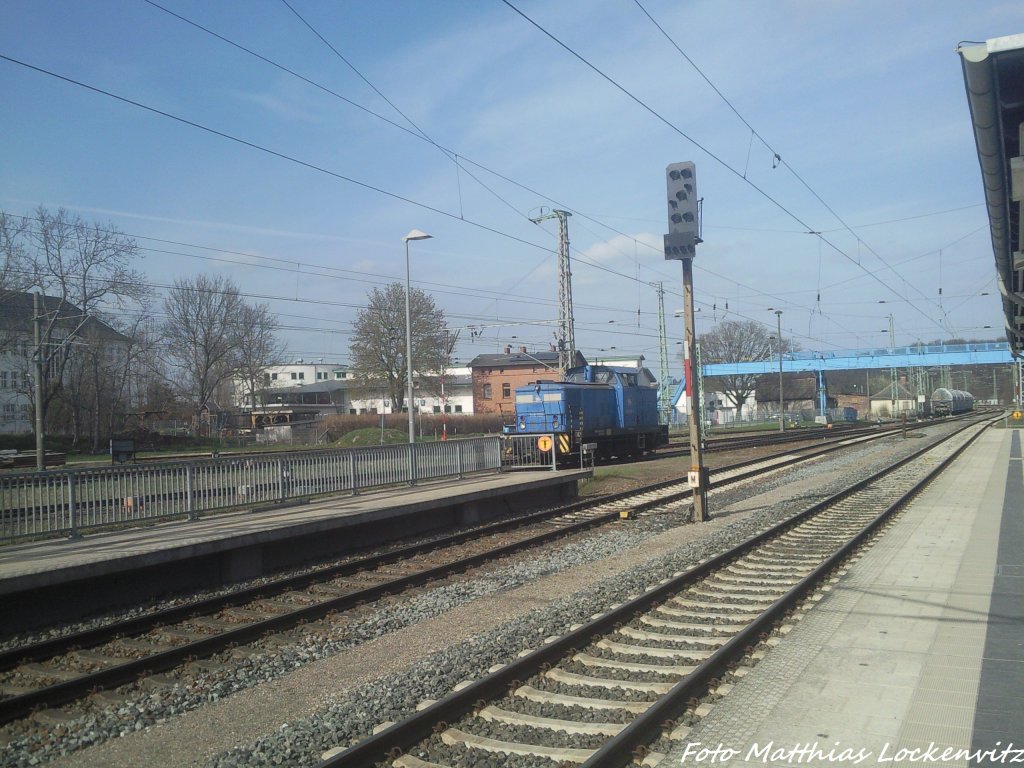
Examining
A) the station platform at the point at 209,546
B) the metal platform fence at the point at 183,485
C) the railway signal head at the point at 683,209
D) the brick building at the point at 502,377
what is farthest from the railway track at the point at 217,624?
the brick building at the point at 502,377

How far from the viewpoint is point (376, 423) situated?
185ft

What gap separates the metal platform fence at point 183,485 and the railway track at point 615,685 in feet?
27.2

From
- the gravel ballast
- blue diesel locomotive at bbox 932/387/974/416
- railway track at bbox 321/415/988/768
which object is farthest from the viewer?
blue diesel locomotive at bbox 932/387/974/416

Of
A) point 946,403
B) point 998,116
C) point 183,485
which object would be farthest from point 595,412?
point 946,403

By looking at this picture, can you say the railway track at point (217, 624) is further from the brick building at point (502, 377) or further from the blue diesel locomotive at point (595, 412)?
the brick building at point (502, 377)

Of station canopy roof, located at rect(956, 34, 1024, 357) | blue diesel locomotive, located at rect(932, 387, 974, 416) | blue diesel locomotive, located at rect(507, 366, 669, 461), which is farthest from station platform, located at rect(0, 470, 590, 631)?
blue diesel locomotive, located at rect(932, 387, 974, 416)

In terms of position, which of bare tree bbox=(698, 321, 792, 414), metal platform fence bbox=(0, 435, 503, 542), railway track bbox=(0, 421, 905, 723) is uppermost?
bare tree bbox=(698, 321, 792, 414)

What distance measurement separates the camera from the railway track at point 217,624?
7.06 m

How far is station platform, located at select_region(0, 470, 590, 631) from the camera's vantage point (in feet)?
31.0

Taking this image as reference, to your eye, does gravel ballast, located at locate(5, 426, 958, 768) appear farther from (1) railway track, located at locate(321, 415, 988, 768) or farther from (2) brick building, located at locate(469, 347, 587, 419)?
(2) brick building, located at locate(469, 347, 587, 419)

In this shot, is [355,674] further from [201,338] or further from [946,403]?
[946,403]

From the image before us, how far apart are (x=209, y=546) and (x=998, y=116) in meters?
11.4

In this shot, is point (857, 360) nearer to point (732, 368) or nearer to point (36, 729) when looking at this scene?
point (732, 368)

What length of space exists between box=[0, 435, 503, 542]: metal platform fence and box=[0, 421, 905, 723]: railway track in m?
3.26
